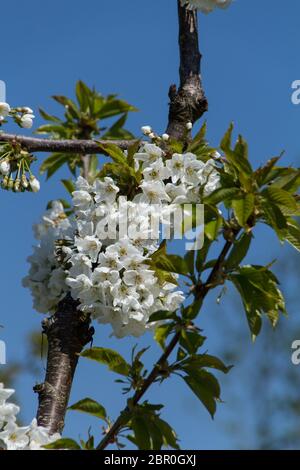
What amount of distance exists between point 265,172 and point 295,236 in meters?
0.25

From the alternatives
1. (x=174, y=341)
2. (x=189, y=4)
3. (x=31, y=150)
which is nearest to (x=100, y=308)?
(x=174, y=341)

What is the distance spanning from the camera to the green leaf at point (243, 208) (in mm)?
1934

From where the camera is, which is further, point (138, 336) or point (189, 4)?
point (189, 4)

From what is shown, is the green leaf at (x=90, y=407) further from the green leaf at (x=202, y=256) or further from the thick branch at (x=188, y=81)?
the thick branch at (x=188, y=81)

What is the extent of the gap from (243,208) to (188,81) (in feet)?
3.83

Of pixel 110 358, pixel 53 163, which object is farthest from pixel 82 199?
pixel 53 163

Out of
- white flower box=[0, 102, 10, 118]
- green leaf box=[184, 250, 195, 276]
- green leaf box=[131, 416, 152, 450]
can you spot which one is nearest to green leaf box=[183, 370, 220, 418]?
green leaf box=[131, 416, 152, 450]

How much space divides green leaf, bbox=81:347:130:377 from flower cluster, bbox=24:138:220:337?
271mm

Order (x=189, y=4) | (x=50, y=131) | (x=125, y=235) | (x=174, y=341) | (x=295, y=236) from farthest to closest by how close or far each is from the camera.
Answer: (x=50, y=131)
(x=189, y=4)
(x=125, y=235)
(x=295, y=236)
(x=174, y=341)

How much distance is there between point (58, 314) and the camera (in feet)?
8.53

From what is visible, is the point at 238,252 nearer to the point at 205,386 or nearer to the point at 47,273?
the point at 205,386

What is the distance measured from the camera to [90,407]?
6.89ft

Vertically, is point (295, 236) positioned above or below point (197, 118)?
below
